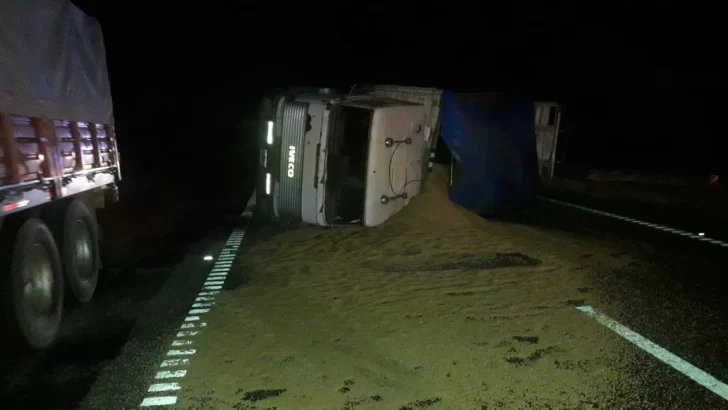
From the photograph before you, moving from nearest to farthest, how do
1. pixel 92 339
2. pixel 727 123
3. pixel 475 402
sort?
pixel 475 402, pixel 92 339, pixel 727 123

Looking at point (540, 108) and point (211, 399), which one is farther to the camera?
point (540, 108)

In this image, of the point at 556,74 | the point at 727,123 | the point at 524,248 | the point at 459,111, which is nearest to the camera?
the point at 524,248

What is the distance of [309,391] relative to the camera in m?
3.73

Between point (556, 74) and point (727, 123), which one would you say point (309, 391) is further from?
point (556, 74)

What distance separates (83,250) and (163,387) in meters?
2.83

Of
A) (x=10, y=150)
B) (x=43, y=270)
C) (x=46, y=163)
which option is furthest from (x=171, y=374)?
(x=46, y=163)

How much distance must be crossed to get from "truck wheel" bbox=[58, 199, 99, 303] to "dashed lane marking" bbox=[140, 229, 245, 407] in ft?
4.11

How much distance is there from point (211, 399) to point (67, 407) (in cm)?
103

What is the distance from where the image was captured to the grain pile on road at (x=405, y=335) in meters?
3.71

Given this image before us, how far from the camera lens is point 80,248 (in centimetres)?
582

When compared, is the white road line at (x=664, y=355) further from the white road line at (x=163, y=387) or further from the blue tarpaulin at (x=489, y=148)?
the blue tarpaulin at (x=489, y=148)

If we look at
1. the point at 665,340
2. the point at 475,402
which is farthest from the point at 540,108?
the point at 475,402

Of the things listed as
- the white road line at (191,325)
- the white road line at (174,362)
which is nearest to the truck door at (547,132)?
the white road line at (191,325)

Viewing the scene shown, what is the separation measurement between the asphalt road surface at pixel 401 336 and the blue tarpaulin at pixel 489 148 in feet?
9.17
